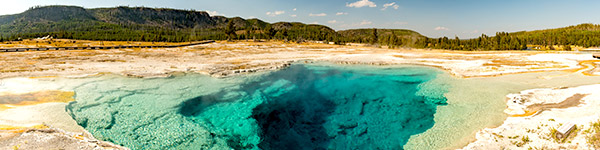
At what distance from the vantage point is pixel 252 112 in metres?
17.1

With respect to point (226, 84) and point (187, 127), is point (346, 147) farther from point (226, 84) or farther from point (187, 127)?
point (226, 84)

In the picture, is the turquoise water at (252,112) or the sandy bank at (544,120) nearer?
the sandy bank at (544,120)

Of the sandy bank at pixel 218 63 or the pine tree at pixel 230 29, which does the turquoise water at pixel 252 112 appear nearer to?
the sandy bank at pixel 218 63

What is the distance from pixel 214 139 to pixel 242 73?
1846 centimetres

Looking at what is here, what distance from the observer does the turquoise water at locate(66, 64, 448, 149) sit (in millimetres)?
12805

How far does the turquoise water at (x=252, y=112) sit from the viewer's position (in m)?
12.8

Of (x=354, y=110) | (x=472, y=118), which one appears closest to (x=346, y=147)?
(x=354, y=110)

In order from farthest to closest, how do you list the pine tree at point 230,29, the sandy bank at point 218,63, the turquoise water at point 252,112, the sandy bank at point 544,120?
the pine tree at point 230,29
the sandy bank at point 218,63
the turquoise water at point 252,112
the sandy bank at point 544,120

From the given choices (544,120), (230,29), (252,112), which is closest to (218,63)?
(252,112)

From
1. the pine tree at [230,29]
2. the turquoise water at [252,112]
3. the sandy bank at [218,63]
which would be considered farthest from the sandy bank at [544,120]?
the pine tree at [230,29]

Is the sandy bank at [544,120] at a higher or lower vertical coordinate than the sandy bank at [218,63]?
lower

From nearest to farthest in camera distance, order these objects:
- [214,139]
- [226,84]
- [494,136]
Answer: [494,136], [214,139], [226,84]

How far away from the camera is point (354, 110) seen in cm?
1841

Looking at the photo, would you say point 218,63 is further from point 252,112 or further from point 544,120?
point 544,120
